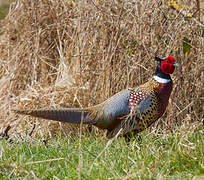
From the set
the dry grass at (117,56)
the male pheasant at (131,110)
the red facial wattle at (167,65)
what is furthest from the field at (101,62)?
the red facial wattle at (167,65)

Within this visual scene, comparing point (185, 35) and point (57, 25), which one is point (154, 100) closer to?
point (185, 35)

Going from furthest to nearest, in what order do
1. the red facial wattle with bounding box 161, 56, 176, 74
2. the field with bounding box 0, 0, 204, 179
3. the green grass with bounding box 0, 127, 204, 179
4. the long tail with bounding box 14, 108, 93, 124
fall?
the field with bounding box 0, 0, 204, 179, the red facial wattle with bounding box 161, 56, 176, 74, the long tail with bounding box 14, 108, 93, 124, the green grass with bounding box 0, 127, 204, 179

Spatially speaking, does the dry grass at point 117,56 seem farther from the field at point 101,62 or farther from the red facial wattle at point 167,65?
the red facial wattle at point 167,65

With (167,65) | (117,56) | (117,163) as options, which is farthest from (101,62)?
(117,163)

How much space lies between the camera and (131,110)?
10.3 feet

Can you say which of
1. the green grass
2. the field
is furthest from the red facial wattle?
the green grass

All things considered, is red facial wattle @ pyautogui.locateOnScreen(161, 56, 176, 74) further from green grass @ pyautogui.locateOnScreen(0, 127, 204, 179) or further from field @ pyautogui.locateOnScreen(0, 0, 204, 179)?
green grass @ pyautogui.locateOnScreen(0, 127, 204, 179)

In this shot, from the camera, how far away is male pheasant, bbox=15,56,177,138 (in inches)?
124

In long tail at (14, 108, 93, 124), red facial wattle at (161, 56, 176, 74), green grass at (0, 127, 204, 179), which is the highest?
red facial wattle at (161, 56, 176, 74)

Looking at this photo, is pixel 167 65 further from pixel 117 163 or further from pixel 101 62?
pixel 117 163

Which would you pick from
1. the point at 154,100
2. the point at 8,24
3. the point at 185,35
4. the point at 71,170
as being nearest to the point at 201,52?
the point at 185,35

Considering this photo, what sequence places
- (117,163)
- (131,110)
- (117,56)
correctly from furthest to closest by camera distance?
(117,56), (131,110), (117,163)

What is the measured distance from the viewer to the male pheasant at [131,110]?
3.16 m

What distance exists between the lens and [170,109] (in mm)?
3920
